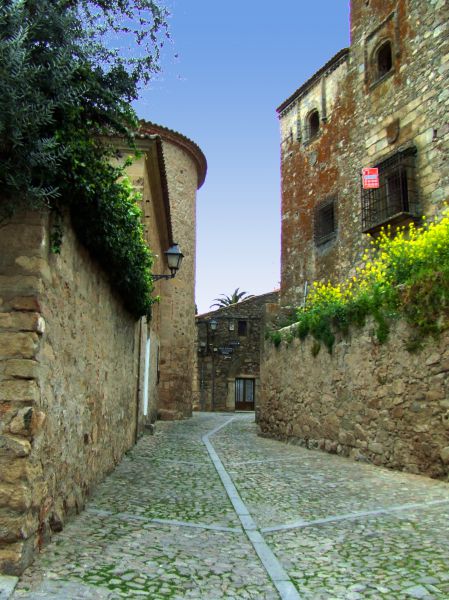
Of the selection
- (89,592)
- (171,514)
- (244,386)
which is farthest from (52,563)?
(244,386)

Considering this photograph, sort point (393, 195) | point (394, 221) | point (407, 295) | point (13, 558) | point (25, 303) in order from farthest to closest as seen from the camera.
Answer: point (393, 195) → point (394, 221) → point (407, 295) → point (25, 303) → point (13, 558)

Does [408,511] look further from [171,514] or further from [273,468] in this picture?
[273,468]

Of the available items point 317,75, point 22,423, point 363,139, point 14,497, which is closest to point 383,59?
point 363,139

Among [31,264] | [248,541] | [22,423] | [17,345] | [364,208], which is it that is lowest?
[248,541]

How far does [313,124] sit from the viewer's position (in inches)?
683

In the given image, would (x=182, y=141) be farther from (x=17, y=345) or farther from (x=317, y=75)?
(x=17, y=345)

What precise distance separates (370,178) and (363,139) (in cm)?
152

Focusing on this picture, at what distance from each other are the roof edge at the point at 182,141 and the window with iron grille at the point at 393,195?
7.50 metres

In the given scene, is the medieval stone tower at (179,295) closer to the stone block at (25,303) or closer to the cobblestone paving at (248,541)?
the cobblestone paving at (248,541)

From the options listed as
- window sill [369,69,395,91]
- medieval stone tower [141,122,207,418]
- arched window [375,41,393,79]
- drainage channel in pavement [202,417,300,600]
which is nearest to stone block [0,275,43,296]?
drainage channel in pavement [202,417,300,600]

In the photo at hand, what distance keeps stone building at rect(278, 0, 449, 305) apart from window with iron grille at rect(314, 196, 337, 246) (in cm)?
3

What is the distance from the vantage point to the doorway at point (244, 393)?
3016cm

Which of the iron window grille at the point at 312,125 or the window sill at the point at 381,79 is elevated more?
the iron window grille at the point at 312,125

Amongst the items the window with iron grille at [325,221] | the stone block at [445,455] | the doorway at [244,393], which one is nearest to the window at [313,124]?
the window with iron grille at [325,221]
